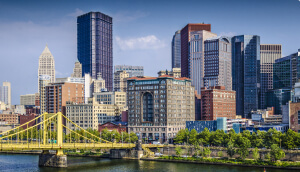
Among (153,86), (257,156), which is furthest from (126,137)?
(257,156)

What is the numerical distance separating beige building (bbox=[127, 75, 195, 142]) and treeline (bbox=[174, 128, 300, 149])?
3569 cm

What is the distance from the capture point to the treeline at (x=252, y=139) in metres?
119

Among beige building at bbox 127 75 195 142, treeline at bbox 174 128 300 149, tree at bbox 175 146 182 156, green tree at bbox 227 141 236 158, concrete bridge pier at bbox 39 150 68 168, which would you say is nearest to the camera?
concrete bridge pier at bbox 39 150 68 168

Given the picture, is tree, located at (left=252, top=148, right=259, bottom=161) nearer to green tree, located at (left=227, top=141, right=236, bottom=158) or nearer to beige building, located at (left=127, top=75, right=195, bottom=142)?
green tree, located at (left=227, top=141, right=236, bottom=158)

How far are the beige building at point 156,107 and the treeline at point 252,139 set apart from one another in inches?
1405

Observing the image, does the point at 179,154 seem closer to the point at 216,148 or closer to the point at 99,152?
the point at 216,148

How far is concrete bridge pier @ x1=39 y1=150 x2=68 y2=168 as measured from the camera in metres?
116

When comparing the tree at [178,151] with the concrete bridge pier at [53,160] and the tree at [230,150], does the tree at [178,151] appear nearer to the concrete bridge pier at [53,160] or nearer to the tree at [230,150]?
the tree at [230,150]

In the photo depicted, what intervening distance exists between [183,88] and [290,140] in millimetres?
74918

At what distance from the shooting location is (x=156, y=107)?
17788 cm

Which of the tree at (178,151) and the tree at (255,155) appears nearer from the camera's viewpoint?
the tree at (255,155)

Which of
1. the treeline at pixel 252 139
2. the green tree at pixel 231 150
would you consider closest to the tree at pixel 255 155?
the treeline at pixel 252 139

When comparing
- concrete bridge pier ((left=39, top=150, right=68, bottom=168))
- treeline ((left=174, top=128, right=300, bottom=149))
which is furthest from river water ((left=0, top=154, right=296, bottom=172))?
treeline ((left=174, top=128, right=300, bottom=149))

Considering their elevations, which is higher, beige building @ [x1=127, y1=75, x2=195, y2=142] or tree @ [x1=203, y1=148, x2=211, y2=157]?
beige building @ [x1=127, y1=75, x2=195, y2=142]
